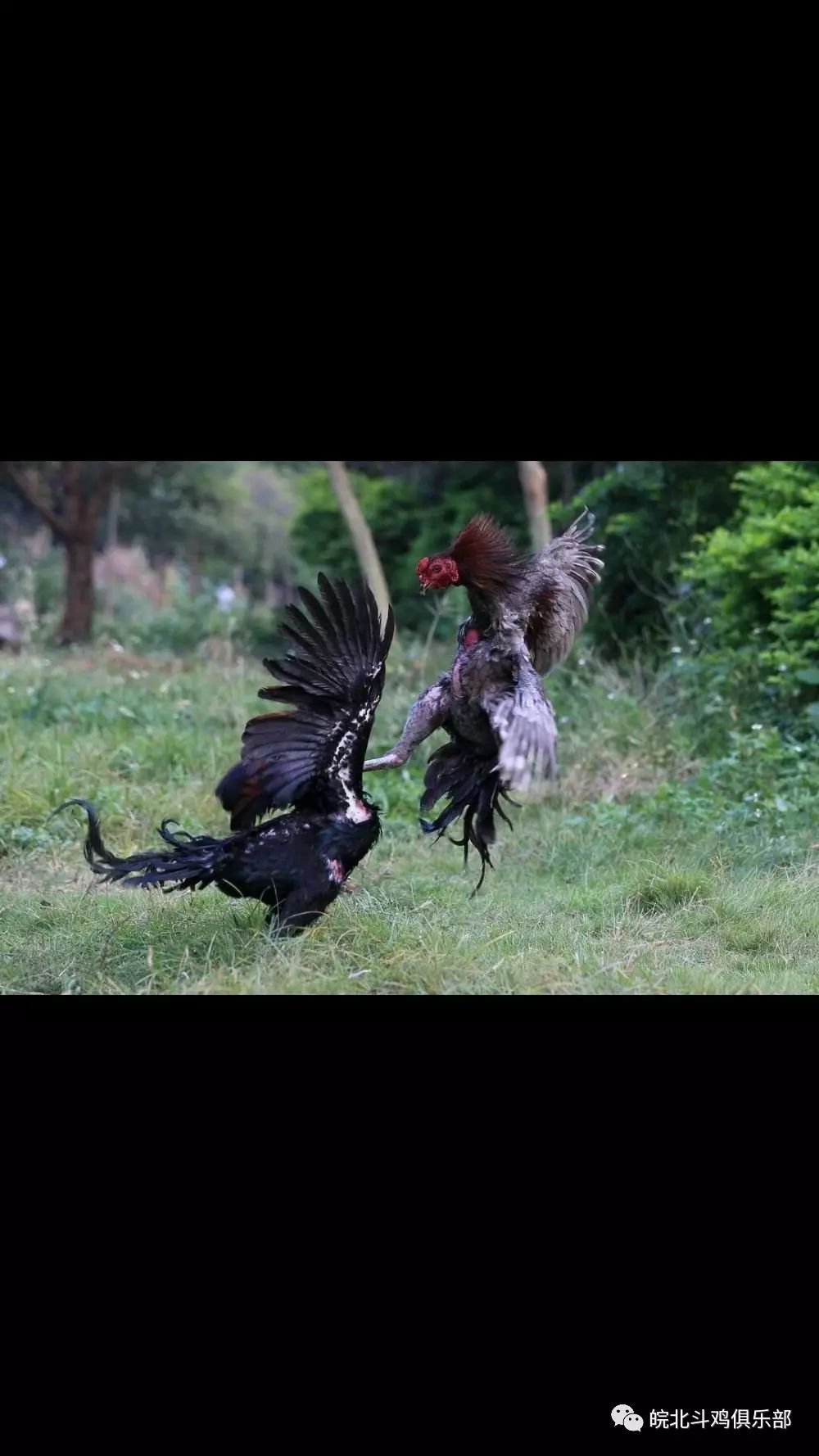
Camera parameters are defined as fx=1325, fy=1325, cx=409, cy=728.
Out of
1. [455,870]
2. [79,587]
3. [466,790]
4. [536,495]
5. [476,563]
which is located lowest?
[455,870]

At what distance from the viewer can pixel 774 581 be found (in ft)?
25.0

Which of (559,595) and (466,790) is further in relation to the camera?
(559,595)

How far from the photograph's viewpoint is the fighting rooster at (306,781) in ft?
15.5

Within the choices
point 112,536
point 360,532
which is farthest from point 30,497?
point 112,536

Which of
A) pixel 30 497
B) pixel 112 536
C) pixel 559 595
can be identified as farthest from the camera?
pixel 112 536

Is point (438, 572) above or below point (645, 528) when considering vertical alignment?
below

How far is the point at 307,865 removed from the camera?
4.75 m

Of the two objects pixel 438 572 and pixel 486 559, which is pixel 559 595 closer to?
pixel 486 559

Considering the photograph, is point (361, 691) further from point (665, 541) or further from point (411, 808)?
point (665, 541)

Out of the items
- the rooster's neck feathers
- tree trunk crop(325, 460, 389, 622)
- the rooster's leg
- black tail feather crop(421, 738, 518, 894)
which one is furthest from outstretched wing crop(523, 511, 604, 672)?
tree trunk crop(325, 460, 389, 622)

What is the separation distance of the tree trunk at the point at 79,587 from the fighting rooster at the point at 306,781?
7937 mm

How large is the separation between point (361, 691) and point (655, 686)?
3491 mm

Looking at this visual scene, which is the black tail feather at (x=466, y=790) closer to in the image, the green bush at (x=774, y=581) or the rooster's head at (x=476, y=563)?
the rooster's head at (x=476, y=563)

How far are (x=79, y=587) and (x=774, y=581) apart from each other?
7224 mm
